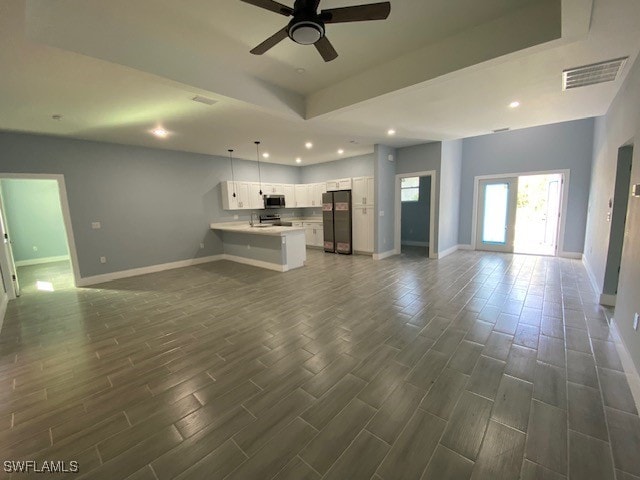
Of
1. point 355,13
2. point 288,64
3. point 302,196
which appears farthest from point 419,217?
point 355,13

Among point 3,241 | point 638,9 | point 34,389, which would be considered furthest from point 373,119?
point 3,241

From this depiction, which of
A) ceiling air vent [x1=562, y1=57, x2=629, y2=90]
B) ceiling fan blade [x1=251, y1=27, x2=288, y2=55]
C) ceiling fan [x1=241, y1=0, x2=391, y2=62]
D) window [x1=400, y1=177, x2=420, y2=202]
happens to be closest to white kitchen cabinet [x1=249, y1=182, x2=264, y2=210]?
window [x1=400, y1=177, x2=420, y2=202]

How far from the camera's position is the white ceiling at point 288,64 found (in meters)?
2.05

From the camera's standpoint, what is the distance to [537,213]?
7887 millimetres

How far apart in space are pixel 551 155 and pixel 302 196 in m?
6.76

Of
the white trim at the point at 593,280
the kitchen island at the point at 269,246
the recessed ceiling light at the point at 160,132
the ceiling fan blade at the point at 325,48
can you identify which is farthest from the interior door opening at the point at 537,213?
the recessed ceiling light at the point at 160,132

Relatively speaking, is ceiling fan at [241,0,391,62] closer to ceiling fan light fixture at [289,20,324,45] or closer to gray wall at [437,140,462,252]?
ceiling fan light fixture at [289,20,324,45]

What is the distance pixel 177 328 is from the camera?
3139 millimetres

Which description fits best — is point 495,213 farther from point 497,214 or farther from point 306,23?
point 306,23

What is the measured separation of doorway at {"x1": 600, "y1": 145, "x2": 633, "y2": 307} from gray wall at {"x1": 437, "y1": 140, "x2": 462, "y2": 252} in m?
3.11

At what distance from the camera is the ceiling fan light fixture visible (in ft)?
5.69

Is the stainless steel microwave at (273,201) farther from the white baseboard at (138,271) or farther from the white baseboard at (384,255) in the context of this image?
the white baseboard at (384,255)

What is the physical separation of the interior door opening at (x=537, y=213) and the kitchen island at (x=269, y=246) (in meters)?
5.77

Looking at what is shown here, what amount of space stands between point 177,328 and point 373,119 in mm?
4295
